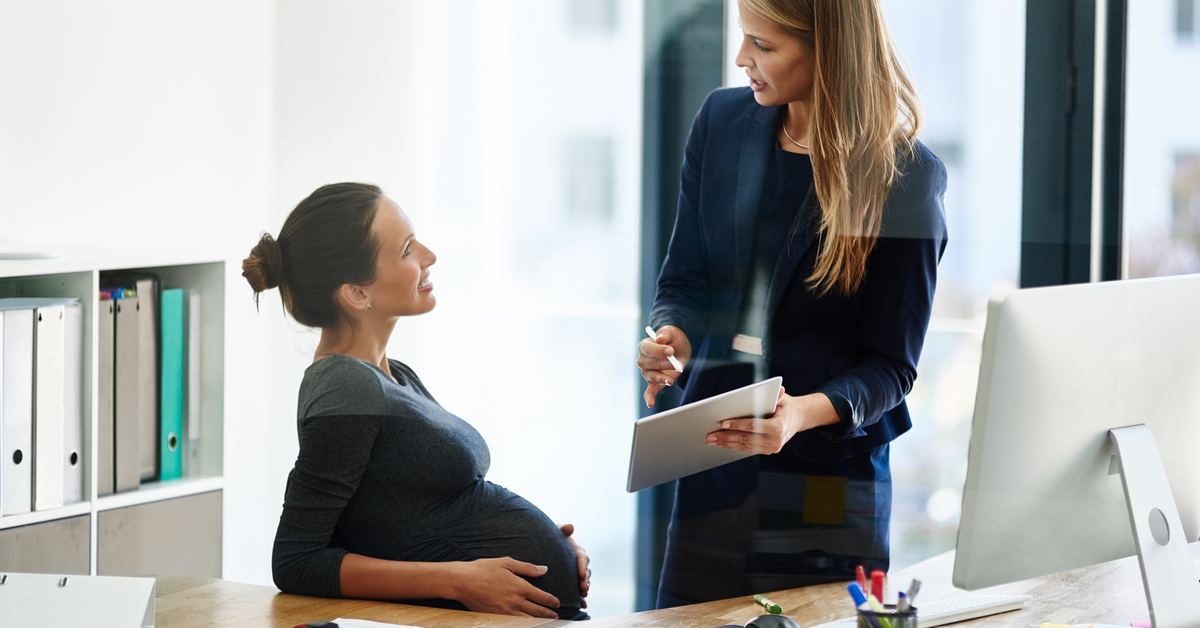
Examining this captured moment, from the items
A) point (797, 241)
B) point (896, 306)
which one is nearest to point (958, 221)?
point (896, 306)

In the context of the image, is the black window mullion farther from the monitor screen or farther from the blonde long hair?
the monitor screen

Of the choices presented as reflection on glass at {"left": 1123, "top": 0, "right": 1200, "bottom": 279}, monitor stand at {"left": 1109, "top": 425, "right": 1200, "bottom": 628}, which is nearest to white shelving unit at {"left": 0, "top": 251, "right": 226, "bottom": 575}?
monitor stand at {"left": 1109, "top": 425, "right": 1200, "bottom": 628}

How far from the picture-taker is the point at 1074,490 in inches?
48.3

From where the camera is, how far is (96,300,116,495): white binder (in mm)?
1605

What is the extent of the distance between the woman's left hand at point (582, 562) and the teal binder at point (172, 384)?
27.5 inches

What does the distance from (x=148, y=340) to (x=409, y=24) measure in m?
0.73

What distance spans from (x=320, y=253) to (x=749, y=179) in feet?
2.53

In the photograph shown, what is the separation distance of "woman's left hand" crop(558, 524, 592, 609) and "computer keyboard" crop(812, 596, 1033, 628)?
501 mm

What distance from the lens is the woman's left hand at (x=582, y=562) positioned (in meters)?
1.69

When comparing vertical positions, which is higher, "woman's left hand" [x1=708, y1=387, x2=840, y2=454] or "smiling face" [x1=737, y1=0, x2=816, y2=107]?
"smiling face" [x1=737, y1=0, x2=816, y2=107]

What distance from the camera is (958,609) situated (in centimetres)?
137

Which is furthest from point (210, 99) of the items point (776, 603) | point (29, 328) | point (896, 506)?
point (896, 506)

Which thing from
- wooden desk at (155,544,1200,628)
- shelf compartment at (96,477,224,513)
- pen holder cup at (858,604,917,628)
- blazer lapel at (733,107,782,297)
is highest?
blazer lapel at (733,107,782,297)

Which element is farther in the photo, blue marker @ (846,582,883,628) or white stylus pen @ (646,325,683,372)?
white stylus pen @ (646,325,683,372)
